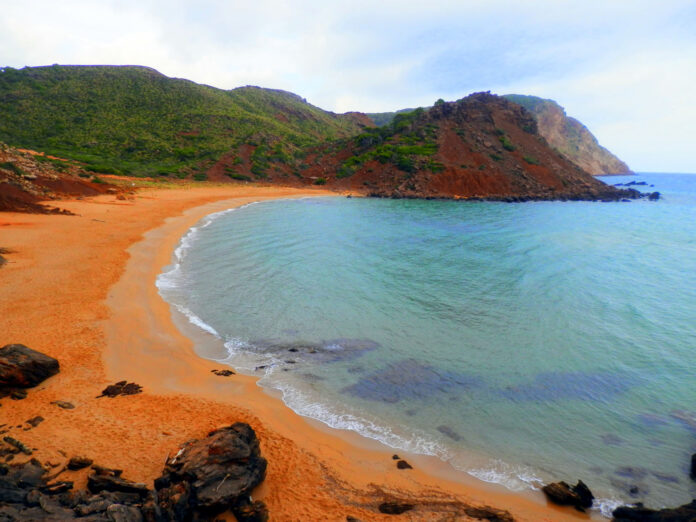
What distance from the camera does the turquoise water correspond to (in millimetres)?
7762

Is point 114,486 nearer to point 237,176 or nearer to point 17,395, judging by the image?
point 17,395

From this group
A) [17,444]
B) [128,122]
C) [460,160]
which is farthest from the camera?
[128,122]

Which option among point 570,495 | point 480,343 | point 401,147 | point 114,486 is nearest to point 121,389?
point 114,486

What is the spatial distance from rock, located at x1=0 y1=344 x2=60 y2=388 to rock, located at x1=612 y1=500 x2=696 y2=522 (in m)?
11.4

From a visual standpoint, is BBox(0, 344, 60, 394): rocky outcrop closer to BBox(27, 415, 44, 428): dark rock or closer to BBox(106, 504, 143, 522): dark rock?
BBox(27, 415, 44, 428): dark rock

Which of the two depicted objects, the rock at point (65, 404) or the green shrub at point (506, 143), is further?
the green shrub at point (506, 143)

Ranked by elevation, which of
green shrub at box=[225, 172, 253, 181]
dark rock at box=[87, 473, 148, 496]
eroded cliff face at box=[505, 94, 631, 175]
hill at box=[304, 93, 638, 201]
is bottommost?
dark rock at box=[87, 473, 148, 496]

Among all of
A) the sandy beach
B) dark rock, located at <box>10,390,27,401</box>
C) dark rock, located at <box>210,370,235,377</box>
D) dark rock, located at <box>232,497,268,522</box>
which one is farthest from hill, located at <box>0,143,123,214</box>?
dark rock, located at <box>232,497,268,522</box>

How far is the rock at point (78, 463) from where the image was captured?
5.88m

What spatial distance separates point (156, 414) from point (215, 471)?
2.83 m

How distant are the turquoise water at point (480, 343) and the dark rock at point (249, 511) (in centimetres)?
274

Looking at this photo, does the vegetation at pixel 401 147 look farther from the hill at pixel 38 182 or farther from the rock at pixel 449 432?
the rock at pixel 449 432

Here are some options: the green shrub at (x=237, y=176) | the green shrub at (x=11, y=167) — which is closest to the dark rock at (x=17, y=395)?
the green shrub at (x=11, y=167)

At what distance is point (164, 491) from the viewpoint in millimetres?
5297
